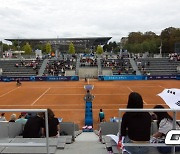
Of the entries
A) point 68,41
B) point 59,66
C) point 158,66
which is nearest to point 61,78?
point 59,66

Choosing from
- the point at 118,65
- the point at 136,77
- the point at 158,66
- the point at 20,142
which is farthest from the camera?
the point at 118,65

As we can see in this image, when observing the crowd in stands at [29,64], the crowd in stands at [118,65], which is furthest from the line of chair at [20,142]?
the crowd in stands at [29,64]

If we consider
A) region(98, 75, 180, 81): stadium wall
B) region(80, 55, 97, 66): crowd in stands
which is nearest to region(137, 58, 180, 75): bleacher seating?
region(98, 75, 180, 81): stadium wall

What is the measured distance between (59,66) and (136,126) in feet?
183

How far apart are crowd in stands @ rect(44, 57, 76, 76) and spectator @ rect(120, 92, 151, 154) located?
168 ft

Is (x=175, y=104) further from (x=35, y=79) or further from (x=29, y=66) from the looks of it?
(x=29, y=66)

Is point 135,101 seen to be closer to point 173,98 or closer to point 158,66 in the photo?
point 173,98

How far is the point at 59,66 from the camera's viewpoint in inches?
2359

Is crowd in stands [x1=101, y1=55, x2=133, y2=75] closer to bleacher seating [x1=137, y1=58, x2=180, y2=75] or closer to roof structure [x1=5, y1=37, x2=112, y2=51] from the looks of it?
bleacher seating [x1=137, y1=58, x2=180, y2=75]

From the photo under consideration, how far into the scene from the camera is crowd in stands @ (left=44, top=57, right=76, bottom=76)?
56.4 m

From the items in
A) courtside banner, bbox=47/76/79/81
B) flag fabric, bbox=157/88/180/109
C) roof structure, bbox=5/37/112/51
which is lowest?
courtside banner, bbox=47/76/79/81

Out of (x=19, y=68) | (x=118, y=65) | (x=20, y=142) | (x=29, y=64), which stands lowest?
(x=19, y=68)

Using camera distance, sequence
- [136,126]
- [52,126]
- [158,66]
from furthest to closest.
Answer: [158,66]
[52,126]
[136,126]

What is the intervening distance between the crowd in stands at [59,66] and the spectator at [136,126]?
51351 millimetres
